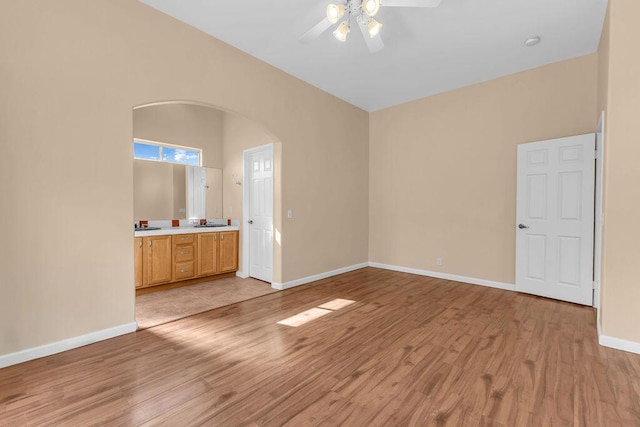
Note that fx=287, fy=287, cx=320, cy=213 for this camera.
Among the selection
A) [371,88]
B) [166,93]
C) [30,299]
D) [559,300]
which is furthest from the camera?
[371,88]

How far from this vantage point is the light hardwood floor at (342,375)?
5.64ft

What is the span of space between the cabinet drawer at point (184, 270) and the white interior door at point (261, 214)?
0.95 meters

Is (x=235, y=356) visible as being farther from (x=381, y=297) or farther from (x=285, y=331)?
(x=381, y=297)

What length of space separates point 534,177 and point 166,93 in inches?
185

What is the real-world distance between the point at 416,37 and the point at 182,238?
14.1ft

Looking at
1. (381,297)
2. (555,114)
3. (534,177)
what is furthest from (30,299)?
(555,114)

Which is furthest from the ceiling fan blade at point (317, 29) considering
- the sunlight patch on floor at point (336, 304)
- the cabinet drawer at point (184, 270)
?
the cabinet drawer at point (184, 270)

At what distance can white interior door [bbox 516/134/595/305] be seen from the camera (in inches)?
139

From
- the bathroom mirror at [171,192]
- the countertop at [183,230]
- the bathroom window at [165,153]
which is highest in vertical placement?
the bathroom window at [165,153]

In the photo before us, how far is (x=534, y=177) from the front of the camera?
154 inches

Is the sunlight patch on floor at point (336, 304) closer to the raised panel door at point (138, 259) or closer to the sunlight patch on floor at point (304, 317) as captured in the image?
the sunlight patch on floor at point (304, 317)

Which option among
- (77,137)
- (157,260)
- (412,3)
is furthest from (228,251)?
(412,3)

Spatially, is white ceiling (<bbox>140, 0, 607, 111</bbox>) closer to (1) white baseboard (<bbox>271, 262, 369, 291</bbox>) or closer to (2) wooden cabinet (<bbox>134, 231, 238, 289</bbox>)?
(2) wooden cabinet (<bbox>134, 231, 238, 289</bbox>)

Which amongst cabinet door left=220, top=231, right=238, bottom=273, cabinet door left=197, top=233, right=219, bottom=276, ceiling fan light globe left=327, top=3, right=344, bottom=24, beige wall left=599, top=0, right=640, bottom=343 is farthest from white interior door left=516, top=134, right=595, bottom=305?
cabinet door left=197, top=233, right=219, bottom=276
